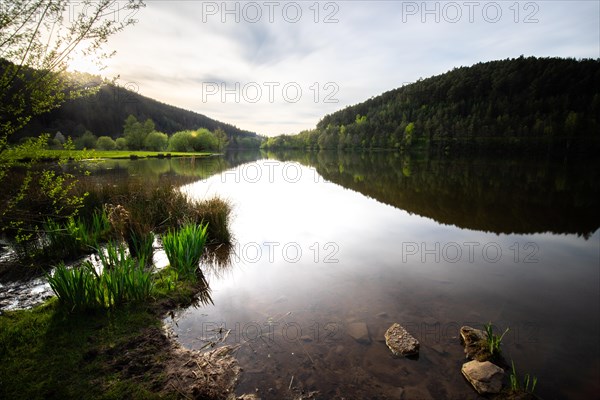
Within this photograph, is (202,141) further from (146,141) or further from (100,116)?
(100,116)

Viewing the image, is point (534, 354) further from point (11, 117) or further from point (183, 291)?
point (11, 117)

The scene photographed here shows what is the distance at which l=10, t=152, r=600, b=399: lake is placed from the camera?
15.0 ft

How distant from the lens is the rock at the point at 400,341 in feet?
16.4

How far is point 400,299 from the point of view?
7.05 metres

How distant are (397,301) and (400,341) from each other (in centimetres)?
186

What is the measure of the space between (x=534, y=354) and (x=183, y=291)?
728cm

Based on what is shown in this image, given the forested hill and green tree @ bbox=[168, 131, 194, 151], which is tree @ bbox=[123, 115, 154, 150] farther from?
the forested hill

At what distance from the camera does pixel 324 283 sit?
793cm

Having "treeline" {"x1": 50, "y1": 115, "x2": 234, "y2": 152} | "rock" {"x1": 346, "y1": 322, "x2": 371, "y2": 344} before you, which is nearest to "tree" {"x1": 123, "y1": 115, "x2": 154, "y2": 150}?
"treeline" {"x1": 50, "y1": 115, "x2": 234, "y2": 152}

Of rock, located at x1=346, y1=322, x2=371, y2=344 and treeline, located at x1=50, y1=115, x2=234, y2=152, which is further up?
treeline, located at x1=50, y1=115, x2=234, y2=152

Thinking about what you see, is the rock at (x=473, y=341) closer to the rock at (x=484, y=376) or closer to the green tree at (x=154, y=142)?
the rock at (x=484, y=376)

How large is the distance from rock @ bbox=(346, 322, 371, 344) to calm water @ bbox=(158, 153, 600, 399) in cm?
8

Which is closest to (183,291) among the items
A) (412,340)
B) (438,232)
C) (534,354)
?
(412,340)

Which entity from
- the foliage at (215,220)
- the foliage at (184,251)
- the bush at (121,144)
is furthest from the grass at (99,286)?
the bush at (121,144)
